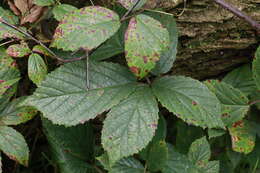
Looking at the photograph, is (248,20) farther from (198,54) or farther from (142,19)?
(142,19)

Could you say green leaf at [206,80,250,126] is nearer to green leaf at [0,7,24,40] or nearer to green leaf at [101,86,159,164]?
green leaf at [101,86,159,164]

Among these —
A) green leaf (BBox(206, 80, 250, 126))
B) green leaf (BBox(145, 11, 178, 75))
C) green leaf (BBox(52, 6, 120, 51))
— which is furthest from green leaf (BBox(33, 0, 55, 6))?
green leaf (BBox(206, 80, 250, 126))

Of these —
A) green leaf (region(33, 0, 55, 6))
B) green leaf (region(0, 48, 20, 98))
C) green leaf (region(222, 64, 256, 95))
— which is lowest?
green leaf (region(222, 64, 256, 95))

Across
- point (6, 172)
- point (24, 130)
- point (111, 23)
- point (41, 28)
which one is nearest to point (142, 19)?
point (111, 23)

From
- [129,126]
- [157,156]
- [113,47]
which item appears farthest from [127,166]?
[113,47]

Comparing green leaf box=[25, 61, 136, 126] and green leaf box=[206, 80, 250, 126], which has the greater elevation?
green leaf box=[25, 61, 136, 126]

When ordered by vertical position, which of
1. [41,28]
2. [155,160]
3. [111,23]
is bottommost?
[155,160]
